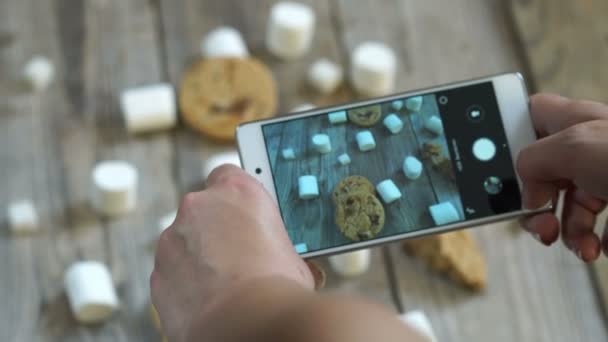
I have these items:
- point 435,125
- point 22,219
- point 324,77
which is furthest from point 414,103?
point 22,219

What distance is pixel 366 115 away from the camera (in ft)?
2.44

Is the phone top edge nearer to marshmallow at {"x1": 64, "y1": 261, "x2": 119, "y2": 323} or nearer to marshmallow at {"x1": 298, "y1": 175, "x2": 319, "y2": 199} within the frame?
marshmallow at {"x1": 298, "y1": 175, "x2": 319, "y2": 199}

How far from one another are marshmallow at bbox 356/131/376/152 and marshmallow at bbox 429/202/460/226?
0.23ft

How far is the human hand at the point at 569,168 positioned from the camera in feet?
2.01

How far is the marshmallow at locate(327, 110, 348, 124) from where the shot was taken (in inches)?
29.1

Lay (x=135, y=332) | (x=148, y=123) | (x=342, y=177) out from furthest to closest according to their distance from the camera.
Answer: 1. (x=148, y=123)
2. (x=135, y=332)
3. (x=342, y=177)

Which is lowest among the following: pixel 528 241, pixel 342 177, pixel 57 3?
pixel 528 241

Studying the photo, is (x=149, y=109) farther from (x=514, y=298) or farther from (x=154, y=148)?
(x=514, y=298)

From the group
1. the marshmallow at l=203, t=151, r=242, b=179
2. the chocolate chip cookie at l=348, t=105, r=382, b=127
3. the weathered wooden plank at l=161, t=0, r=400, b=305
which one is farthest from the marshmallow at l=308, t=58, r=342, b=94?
the chocolate chip cookie at l=348, t=105, r=382, b=127

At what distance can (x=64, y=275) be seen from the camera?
99cm

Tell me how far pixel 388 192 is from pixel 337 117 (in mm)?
76

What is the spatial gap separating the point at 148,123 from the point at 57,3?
23 centimetres

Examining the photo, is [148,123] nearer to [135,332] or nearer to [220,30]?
[220,30]

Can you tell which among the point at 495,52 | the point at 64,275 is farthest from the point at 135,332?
the point at 495,52
